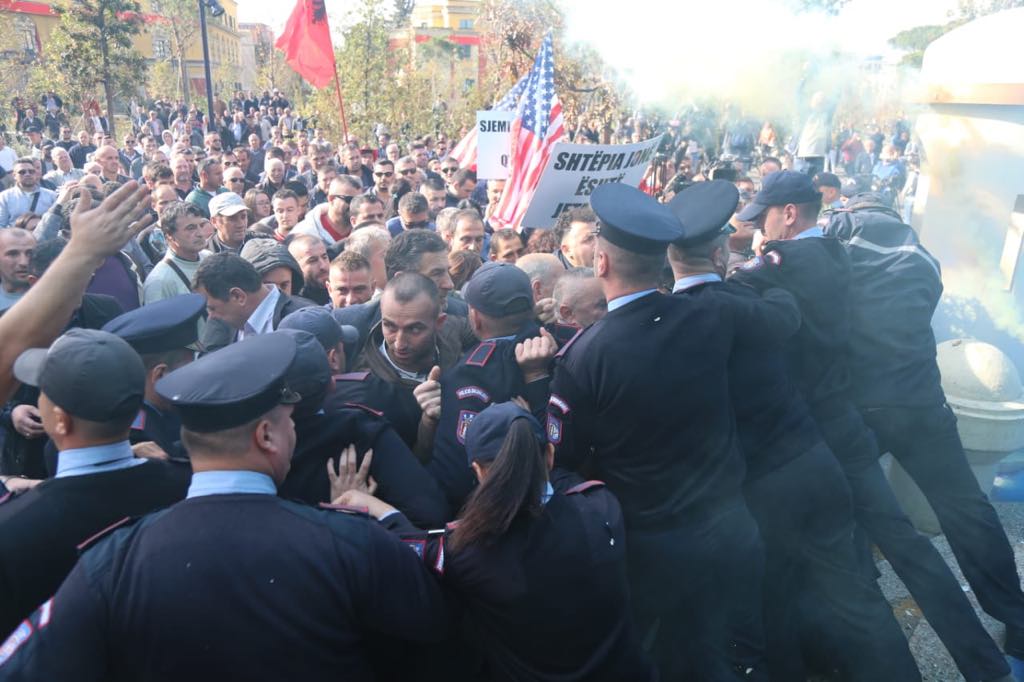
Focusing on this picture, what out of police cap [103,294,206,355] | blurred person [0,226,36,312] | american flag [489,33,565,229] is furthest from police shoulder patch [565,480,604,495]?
american flag [489,33,565,229]

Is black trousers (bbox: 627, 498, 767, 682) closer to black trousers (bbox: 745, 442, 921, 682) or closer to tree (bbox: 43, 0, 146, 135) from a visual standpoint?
black trousers (bbox: 745, 442, 921, 682)

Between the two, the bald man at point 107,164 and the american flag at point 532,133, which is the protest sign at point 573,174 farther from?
the bald man at point 107,164

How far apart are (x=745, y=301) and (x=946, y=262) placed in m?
4.21

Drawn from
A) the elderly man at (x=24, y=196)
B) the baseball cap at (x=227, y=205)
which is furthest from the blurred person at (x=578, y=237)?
the elderly man at (x=24, y=196)

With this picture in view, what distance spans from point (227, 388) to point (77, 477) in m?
0.62

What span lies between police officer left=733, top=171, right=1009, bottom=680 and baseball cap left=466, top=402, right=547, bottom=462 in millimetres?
1921

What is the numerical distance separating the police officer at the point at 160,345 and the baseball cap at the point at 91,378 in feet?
2.25

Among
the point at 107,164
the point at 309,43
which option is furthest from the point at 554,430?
the point at 309,43

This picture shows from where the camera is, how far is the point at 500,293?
324cm

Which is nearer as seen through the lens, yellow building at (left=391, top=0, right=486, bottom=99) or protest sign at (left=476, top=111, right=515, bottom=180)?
protest sign at (left=476, top=111, right=515, bottom=180)

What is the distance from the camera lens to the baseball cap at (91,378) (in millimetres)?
2125

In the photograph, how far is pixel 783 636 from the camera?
3.68 m

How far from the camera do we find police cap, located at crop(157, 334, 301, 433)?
1856 mm

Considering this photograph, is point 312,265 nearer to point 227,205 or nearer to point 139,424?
point 227,205
